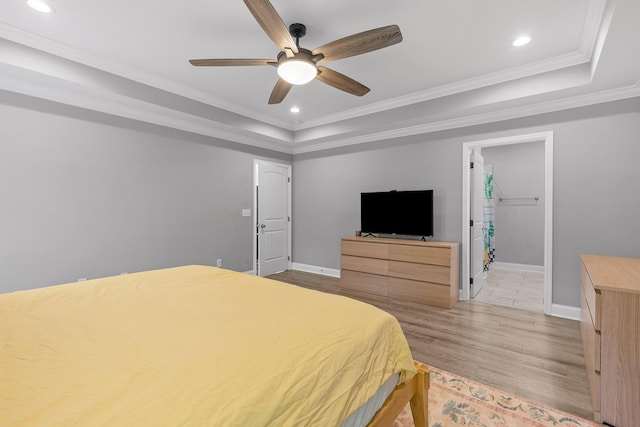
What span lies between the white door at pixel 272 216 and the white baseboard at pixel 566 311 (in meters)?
4.01

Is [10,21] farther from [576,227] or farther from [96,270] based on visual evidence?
[576,227]

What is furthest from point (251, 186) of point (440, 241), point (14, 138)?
point (440, 241)

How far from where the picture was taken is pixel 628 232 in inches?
113

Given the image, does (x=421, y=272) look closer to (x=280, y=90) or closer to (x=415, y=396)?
(x=415, y=396)

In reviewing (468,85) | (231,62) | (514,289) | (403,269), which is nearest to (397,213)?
(403,269)

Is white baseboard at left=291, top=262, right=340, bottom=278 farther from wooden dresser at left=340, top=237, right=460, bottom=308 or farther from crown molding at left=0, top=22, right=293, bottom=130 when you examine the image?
crown molding at left=0, top=22, right=293, bottom=130

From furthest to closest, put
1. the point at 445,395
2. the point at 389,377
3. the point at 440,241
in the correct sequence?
the point at 440,241
the point at 445,395
the point at 389,377

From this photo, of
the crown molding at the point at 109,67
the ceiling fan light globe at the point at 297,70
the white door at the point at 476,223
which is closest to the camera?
the ceiling fan light globe at the point at 297,70

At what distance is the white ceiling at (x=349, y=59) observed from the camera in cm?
213

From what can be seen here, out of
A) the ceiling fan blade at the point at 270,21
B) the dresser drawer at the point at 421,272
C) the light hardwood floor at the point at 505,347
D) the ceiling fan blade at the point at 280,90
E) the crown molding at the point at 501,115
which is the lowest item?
the light hardwood floor at the point at 505,347

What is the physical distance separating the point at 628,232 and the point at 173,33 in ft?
15.3

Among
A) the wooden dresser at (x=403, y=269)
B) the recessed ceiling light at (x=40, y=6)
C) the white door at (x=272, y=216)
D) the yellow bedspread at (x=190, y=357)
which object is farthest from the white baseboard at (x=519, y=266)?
the recessed ceiling light at (x=40, y=6)

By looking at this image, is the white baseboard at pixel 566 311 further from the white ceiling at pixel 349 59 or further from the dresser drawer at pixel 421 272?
the white ceiling at pixel 349 59

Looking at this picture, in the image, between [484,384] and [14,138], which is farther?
[14,138]
